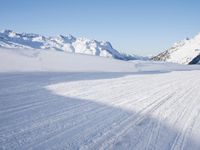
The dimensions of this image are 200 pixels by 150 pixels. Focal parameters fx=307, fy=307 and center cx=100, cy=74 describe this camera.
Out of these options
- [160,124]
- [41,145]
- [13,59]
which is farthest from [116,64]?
[41,145]

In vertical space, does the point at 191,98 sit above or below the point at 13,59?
below

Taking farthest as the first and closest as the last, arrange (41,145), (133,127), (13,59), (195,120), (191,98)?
(13,59)
(191,98)
(195,120)
(133,127)
(41,145)

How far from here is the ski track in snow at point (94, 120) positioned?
6.07m

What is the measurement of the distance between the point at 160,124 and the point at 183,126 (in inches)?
23.3

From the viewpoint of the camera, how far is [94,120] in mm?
7672

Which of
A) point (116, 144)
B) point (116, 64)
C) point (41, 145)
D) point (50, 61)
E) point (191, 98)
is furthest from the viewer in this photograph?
point (116, 64)

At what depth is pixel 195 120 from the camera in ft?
28.1

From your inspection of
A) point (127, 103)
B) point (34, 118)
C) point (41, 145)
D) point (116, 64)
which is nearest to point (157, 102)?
point (127, 103)

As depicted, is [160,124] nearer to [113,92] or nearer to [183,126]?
[183,126]

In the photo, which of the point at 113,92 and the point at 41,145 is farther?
the point at 113,92

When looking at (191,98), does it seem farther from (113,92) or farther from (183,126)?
(183,126)

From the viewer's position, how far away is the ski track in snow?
239 inches

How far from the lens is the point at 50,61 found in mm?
24781

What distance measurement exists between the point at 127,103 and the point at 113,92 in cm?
225
